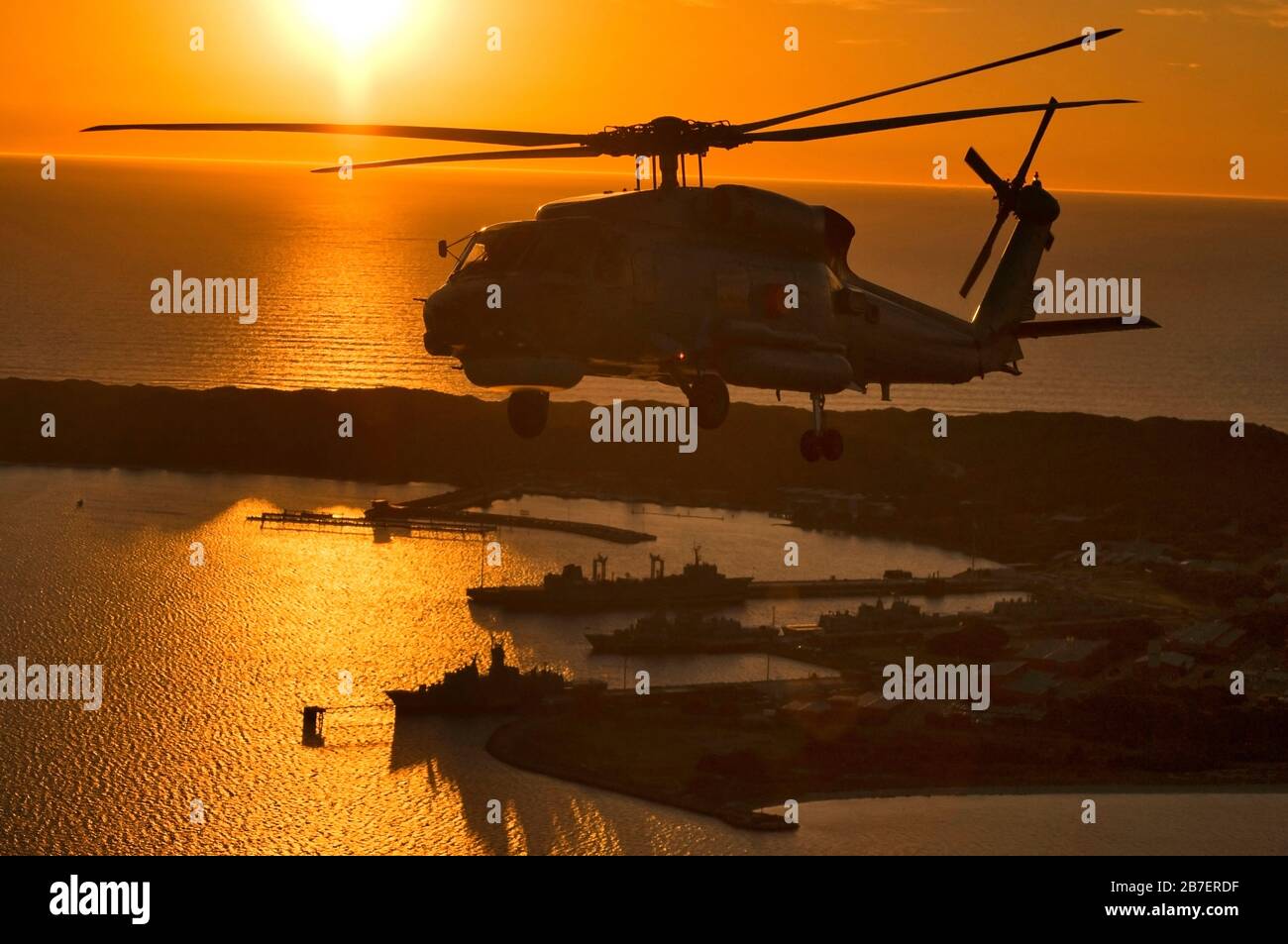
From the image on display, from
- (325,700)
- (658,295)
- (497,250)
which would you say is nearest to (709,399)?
(658,295)

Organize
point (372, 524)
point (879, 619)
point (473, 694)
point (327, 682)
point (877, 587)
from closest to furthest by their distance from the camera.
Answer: point (473, 694)
point (327, 682)
point (879, 619)
point (877, 587)
point (372, 524)

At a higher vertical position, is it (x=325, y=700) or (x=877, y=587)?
(x=877, y=587)

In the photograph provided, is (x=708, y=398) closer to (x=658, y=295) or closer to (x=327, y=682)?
(x=658, y=295)

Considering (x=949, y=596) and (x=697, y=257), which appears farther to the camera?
(x=949, y=596)

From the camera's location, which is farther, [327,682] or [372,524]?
[372,524]

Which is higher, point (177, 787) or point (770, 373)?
point (770, 373)
